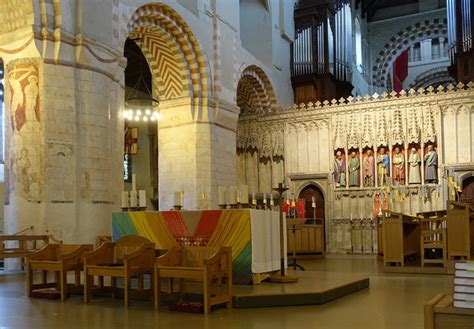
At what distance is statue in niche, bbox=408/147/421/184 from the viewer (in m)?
16.5

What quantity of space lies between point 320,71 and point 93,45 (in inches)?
464

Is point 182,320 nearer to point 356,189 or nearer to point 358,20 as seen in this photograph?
point 356,189

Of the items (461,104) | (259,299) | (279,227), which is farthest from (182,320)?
(461,104)

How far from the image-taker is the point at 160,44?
15.1m

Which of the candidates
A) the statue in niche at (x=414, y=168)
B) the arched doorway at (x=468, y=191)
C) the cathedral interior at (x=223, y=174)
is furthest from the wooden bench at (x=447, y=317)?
the arched doorway at (x=468, y=191)

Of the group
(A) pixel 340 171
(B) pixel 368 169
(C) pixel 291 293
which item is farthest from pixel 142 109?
(C) pixel 291 293

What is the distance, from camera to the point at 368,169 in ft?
56.5

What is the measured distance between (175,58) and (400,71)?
45.7ft

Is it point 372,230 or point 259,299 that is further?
point 372,230

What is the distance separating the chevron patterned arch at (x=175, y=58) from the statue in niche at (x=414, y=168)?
6.15 m

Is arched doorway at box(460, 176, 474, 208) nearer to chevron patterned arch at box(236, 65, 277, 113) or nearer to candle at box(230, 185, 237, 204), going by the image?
chevron patterned arch at box(236, 65, 277, 113)

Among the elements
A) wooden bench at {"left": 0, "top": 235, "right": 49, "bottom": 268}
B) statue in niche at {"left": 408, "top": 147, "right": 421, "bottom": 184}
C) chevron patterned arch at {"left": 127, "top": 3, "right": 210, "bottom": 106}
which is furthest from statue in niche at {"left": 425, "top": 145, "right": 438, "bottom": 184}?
wooden bench at {"left": 0, "top": 235, "right": 49, "bottom": 268}

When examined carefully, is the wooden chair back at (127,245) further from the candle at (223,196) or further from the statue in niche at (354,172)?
the statue in niche at (354,172)

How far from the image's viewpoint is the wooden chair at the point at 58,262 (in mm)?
7020
